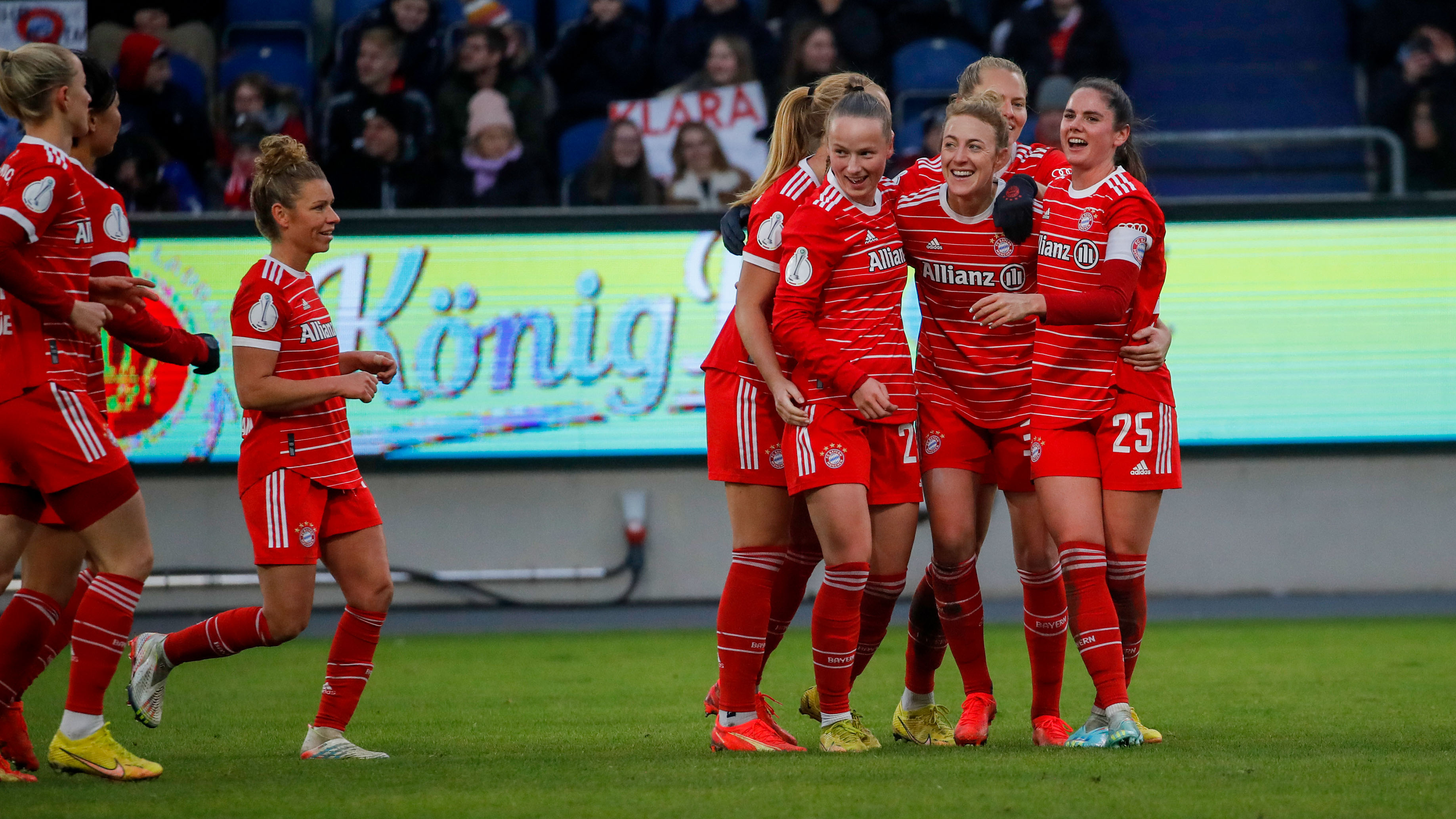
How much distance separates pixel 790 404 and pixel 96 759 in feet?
A: 7.11

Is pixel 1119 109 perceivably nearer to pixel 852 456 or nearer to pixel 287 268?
pixel 852 456

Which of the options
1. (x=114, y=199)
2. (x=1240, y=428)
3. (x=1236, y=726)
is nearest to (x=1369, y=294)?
(x=1240, y=428)

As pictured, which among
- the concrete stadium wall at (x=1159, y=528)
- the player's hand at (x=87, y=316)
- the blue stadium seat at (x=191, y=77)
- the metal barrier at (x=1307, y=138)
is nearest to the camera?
the player's hand at (x=87, y=316)

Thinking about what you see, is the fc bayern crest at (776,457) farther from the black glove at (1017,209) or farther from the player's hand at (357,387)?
the player's hand at (357,387)

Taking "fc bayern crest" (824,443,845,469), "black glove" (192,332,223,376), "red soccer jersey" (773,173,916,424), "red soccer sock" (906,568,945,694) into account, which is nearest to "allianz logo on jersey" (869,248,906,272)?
"red soccer jersey" (773,173,916,424)

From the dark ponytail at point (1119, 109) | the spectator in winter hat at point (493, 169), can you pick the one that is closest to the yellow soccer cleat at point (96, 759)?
the dark ponytail at point (1119, 109)

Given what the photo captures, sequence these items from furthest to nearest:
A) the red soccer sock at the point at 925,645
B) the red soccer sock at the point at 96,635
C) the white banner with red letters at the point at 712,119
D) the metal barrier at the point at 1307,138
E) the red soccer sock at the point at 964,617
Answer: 1. the white banner with red letters at the point at 712,119
2. the metal barrier at the point at 1307,138
3. the red soccer sock at the point at 925,645
4. the red soccer sock at the point at 964,617
5. the red soccer sock at the point at 96,635

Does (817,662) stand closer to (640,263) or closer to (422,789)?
(422,789)

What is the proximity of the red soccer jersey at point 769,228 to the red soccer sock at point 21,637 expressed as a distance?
2098 millimetres

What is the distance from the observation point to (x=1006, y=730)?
5617mm

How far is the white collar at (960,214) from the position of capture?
16.5 feet

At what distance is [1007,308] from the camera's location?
4605 mm

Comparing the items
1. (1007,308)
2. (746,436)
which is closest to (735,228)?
(746,436)

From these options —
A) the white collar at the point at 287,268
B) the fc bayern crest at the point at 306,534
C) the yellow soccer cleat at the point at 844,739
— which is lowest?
the yellow soccer cleat at the point at 844,739
